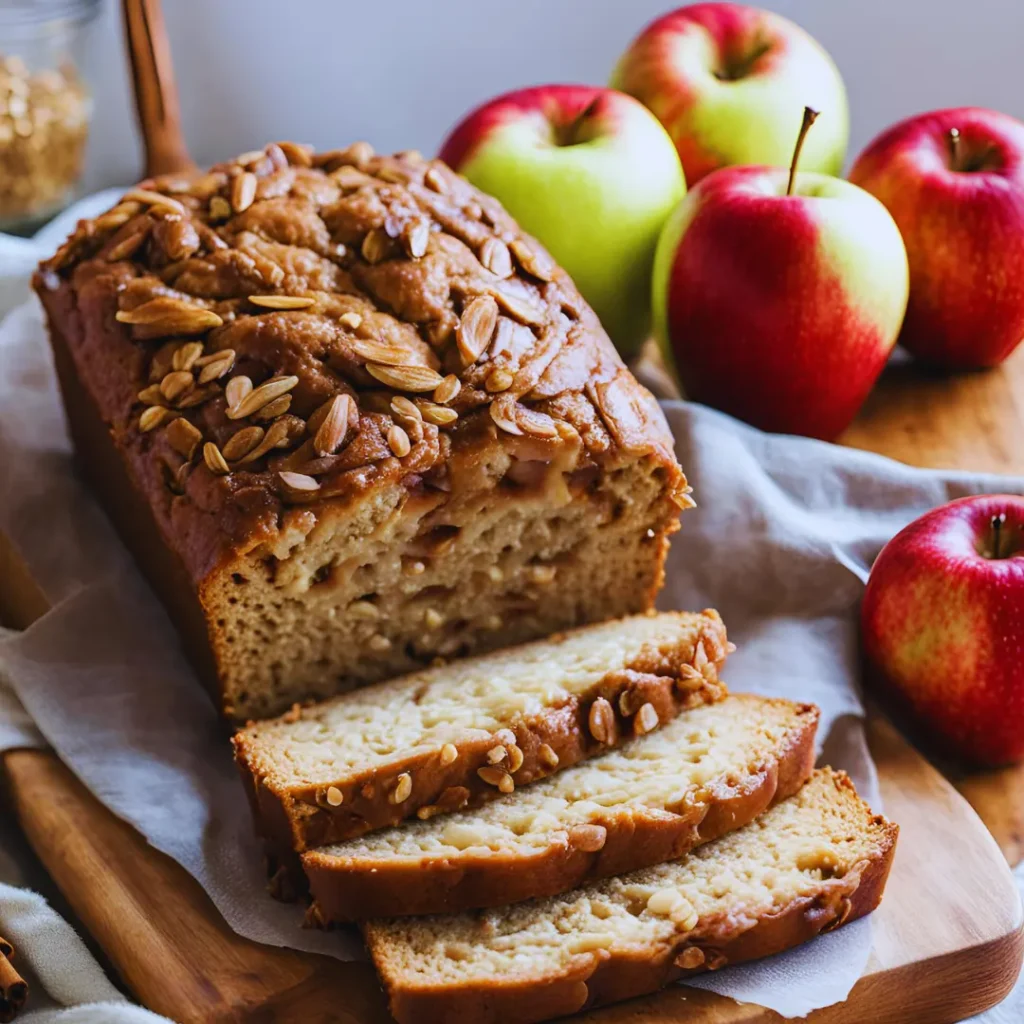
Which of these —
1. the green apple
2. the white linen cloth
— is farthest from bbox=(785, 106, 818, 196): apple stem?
the white linen cloth

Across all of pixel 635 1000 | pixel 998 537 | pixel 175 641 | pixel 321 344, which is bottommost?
pixel 635 1000

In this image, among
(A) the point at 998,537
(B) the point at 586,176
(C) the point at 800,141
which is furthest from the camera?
(B) the point at 586,176

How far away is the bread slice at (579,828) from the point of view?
225 cm

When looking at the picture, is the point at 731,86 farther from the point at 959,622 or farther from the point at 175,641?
the point at 175,641

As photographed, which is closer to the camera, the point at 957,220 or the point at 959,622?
the point at 959,622

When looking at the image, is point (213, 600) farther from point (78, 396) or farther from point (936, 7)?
point (936, 7)

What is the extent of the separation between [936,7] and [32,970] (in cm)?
406

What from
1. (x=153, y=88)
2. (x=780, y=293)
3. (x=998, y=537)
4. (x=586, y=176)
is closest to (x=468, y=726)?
(x=998, y=537)

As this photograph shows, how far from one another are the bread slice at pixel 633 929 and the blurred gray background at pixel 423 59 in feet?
10.4

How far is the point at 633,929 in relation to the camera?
2.23m

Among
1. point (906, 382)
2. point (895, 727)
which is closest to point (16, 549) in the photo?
point (895, 727)

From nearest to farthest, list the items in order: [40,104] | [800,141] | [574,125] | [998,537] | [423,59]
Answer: [998,537]
[800,141]
[574,125]
[40,104]
[423,59]

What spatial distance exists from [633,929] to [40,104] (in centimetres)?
304

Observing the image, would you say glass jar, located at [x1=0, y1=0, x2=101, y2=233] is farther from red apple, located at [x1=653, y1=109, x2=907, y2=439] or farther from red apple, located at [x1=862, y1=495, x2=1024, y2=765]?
red apple, located at [x1=862, y1=495, x2=1024, y2=765]
